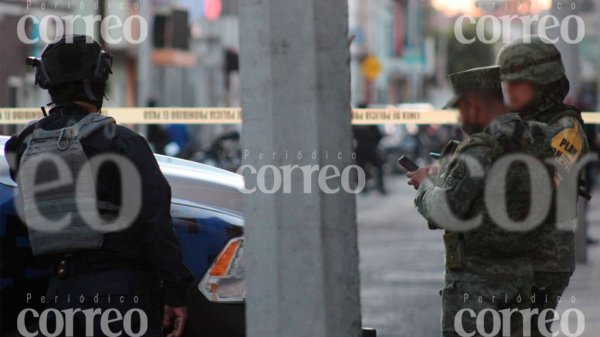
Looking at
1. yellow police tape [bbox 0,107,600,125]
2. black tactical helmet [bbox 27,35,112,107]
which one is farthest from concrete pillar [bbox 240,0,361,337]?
yellow police tape [bbox 0,107,600,125]

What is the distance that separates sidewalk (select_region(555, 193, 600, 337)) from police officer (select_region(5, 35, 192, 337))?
457cm

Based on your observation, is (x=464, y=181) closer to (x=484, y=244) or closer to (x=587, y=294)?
(x=484, y=244)

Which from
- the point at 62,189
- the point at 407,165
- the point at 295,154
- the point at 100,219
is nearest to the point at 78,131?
the point at 62,189

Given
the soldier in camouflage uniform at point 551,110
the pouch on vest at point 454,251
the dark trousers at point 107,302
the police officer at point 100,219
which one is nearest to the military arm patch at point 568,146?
the soldier in camouflage uniform at point 551,110

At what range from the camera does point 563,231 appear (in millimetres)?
4773

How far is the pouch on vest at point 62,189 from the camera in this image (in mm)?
4469

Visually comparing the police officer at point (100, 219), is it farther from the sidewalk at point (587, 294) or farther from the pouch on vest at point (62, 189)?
the sidewalk at point (587, 294)

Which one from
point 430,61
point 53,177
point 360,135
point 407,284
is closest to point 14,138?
point 53,177

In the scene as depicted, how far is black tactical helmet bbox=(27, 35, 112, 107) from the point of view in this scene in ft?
15.1

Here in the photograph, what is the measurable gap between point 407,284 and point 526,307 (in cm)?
683

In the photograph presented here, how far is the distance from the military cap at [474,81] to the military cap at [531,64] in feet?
0.55

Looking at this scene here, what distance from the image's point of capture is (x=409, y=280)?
11.8m

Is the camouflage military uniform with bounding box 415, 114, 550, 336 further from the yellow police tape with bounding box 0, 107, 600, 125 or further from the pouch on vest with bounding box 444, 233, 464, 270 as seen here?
the yellow police tape with bounding box 0, 107, 600, 125

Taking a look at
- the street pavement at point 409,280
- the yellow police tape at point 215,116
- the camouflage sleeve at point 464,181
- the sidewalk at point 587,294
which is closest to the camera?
the camouflage sleeve at point 464,181
